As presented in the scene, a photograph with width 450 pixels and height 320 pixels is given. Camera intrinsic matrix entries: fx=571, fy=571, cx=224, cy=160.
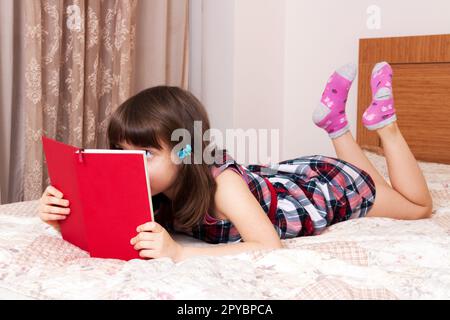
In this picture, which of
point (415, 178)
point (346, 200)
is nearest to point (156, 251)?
point (346, 200)

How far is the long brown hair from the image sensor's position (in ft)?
3.51

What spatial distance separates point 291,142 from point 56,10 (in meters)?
1.48

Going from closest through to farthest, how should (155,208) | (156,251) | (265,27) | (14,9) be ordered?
(156,251)
(155,208)
(14,9)
(265,27)

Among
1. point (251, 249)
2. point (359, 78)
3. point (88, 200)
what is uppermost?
point (359, 78)

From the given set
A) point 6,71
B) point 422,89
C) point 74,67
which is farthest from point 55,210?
point 422,89

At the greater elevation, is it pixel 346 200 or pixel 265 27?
pixel 265 27

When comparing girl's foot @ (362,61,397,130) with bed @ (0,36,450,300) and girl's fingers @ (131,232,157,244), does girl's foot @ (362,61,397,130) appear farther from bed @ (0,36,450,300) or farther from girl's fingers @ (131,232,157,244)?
girl's fingers @ (131,232,157,244)

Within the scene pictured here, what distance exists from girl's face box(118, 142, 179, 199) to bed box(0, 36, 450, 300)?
18 cm

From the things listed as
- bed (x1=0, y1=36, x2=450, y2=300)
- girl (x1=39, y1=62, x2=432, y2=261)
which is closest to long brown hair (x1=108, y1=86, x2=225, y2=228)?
girl (x1=39, y1=62, x2=432, y2=261)

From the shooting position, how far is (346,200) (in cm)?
144

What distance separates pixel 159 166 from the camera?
3.54 feet

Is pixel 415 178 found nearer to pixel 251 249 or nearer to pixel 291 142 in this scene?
pixel 251 249

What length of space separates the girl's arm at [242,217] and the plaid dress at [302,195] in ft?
0.14

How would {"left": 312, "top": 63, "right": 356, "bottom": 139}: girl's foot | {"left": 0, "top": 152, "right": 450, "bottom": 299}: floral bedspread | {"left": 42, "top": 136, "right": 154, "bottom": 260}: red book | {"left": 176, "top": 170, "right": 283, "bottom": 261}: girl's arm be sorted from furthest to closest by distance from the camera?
{"left": 312, "top": 63, "right": 356, "bottom": 139}: girl's foot, {"left": 176, "top": 170, "right": 283, "bottom": 261}: girl's arm, {"left": 42, "top": 136, "right": 154, "bottom": 260}: red book, {"left": 0, "top": 152, "right": 450, "bottom": 299}: floral bedspread
